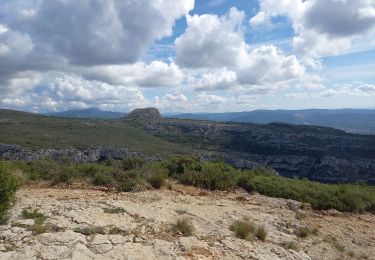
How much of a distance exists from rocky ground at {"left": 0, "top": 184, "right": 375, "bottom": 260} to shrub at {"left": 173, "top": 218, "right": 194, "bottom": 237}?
171mm

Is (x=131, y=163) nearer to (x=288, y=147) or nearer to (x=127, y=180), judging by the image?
(x=127, y=180)

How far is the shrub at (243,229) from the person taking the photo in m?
11.5

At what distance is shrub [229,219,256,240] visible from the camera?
1150 cm

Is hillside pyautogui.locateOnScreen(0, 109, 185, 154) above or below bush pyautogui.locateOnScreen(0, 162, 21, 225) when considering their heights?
below

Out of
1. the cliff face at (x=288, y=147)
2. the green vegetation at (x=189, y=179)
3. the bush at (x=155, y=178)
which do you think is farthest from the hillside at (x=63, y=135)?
the bush at (x=155, y=178)

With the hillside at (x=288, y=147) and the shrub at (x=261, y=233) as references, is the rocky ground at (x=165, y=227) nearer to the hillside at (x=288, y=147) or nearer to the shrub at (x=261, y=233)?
the shrub at (x=261, y=233)

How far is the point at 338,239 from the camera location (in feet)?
44.3

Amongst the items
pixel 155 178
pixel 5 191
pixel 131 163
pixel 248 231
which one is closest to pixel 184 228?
pixel 248 231

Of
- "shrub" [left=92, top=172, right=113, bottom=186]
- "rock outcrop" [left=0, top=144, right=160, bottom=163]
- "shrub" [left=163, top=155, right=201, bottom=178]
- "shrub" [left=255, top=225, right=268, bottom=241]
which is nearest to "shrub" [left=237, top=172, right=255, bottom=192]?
"shrub" [left=163, top=155, right=201, bottom=178]

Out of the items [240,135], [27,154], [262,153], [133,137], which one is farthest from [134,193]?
[240,135]

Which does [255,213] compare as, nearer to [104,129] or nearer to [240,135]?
[104,129]

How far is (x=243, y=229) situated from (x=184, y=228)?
1.80 metres

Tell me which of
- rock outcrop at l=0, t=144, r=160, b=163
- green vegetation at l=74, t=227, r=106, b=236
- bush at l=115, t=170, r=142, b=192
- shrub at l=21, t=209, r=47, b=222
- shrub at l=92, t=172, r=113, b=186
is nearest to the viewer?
green vegetation at l=74, t=227, r=106, b=236

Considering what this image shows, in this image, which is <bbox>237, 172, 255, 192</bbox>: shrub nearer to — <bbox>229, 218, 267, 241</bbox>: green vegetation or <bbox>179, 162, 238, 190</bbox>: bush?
<bbox>179, 162, 238, 190</bbox>: bush
